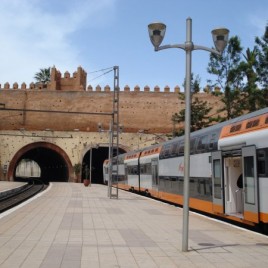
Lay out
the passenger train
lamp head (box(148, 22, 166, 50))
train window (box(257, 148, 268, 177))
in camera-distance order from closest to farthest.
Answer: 1. lamp head (box(148, 22, 166, 50))
2. train window (box(257, 148, 268, 177))
3. the passenger train

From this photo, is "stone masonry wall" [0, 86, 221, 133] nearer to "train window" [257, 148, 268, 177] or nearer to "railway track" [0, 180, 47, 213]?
"railway track" [0, 180, 47, 213]

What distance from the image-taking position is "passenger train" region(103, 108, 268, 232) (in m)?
10.8

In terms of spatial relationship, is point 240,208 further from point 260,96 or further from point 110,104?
point 110,104

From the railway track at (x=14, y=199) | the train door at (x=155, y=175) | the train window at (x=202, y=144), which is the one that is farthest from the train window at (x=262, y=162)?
the train door at (x=155, y=175)

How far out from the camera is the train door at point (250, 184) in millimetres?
10883

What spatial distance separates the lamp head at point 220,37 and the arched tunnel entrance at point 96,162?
160 ft

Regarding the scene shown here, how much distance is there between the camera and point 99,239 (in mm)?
9406

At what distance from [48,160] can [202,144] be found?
6105 cm

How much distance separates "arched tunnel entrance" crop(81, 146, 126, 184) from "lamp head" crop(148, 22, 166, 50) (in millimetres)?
48885

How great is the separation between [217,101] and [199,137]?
4555cm

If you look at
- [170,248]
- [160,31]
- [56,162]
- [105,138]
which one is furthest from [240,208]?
[56,162]

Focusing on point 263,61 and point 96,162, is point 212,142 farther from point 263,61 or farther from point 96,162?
point 96,162

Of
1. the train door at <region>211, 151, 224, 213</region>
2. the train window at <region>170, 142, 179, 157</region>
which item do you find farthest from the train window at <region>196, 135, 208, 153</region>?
the train window at <region>170, 142, 179, 157</region>

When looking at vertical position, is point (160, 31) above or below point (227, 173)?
above
